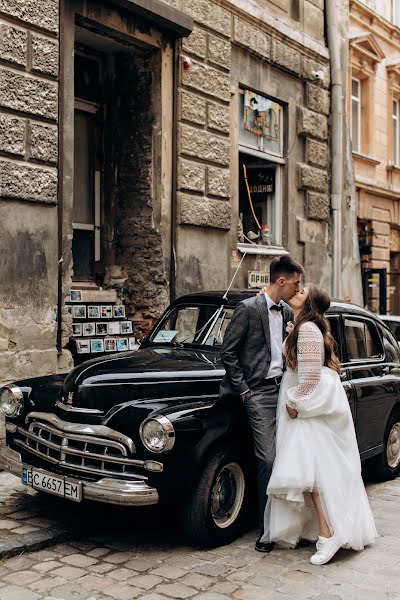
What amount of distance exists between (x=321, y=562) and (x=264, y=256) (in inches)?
313

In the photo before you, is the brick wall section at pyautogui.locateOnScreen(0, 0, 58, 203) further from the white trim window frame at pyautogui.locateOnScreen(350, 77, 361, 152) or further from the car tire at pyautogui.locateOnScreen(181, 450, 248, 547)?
the white trim window frame at pyautogui.locateOnScreen(350, 77, 361, 152)

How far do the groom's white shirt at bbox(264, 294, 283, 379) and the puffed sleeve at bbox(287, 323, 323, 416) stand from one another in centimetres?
34

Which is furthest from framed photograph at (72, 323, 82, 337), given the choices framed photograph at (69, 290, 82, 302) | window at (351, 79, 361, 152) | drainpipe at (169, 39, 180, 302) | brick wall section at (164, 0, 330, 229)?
window at (351, 79, 361, 152)

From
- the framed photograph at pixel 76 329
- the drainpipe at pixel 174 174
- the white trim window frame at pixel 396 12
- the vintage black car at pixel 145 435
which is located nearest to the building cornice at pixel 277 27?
the drainpipe at pixel 174 174

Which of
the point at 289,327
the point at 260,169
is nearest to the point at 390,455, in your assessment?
the point at 289,327

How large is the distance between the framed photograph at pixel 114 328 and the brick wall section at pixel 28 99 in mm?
2069

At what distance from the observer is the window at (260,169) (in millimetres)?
12539

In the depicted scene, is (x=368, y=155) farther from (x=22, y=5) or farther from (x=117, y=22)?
(x=22, y=5)

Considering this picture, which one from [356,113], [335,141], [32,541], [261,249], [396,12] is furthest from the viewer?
[396,12]

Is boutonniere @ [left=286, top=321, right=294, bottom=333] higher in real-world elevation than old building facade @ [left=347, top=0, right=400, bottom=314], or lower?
lower

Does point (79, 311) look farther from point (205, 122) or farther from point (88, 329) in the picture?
point (205, 122)

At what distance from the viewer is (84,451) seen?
512 centimetres

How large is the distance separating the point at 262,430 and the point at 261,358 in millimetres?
493

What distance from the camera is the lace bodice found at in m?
5.14
